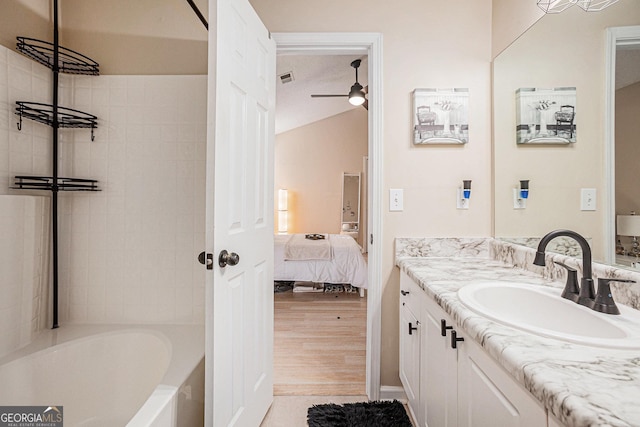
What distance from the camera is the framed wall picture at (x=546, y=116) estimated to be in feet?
4.33

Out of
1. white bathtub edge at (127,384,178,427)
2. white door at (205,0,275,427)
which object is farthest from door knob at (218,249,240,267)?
white bathtub edge at (127,384,178,427)

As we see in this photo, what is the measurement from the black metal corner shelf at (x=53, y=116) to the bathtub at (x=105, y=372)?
1134 mm

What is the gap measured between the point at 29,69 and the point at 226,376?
185cm

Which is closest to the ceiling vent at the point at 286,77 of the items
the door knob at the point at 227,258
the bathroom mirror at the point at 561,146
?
the bathroom mirror at the point at 561,146

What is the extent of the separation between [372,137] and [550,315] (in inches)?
48.5

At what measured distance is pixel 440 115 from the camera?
180 centimetres

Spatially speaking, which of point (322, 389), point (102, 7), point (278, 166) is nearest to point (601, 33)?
point (322, 389)

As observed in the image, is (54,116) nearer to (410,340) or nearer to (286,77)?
(410,340)

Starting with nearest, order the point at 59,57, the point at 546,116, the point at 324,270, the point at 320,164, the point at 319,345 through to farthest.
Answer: the point at 546,116
the point at 59,57
the point at 319,345
the point at 324,270
the point at 320,164

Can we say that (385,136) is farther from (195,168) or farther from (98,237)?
(98,237)

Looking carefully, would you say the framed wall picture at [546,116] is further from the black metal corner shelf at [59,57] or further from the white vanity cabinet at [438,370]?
the black metal corner shelf at [59,57]

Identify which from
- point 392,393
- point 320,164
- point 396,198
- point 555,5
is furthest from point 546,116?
point 320,164

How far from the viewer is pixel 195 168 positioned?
1.77m

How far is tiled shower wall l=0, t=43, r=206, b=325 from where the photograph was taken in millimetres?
1758
